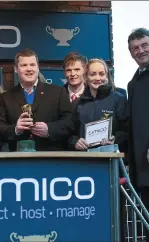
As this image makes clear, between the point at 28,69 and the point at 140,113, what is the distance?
796 millimetres

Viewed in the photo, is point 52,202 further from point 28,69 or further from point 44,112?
point 28,69

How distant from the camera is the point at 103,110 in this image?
3449mm

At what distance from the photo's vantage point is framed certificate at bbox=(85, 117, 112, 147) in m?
3.07

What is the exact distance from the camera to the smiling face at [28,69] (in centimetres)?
349

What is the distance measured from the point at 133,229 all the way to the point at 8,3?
333 centimetres

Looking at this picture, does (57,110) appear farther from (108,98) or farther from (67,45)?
(67,45)

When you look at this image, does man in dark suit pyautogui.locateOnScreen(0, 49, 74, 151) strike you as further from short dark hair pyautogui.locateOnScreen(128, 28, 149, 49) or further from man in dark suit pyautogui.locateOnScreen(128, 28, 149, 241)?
short dark hair pyautogui.locateOnScreen(128, 28, 149, 49)

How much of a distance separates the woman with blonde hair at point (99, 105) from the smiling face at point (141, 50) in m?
0.24

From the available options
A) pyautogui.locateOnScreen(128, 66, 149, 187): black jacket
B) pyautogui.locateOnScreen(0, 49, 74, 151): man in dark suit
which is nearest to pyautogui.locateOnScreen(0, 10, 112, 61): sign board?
pyautogui.locateOnScreen(0, 49, 74, 151): man in dark suit

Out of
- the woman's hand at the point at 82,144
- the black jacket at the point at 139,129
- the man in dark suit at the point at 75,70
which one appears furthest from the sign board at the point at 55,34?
the woman's hand at the point at 82,144

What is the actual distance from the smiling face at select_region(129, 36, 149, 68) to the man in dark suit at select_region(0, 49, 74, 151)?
1.84ft

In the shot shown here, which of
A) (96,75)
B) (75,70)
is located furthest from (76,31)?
(96,75)

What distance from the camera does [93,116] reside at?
3.46 metres

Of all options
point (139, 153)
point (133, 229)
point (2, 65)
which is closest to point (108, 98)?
point (139, 153)
